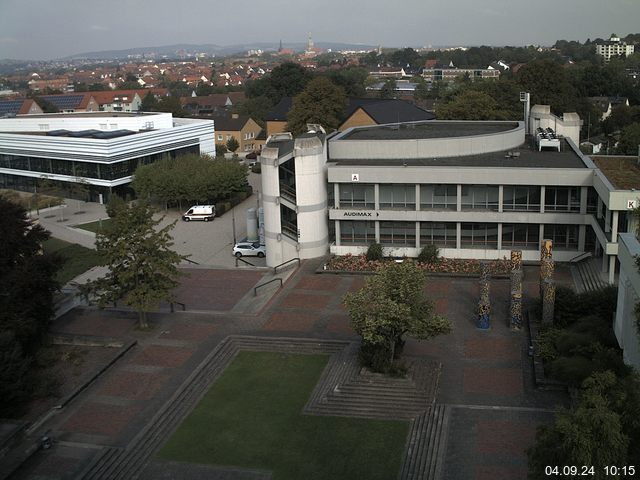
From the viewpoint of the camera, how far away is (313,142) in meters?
37.2

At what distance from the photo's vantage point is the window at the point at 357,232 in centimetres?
3831

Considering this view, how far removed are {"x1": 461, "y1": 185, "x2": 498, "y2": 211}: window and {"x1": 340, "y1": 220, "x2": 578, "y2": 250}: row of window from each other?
3.09 feet

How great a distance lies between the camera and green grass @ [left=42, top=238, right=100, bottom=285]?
40469 mm

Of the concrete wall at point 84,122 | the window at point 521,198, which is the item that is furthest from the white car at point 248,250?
the concrete wall at point 84,122

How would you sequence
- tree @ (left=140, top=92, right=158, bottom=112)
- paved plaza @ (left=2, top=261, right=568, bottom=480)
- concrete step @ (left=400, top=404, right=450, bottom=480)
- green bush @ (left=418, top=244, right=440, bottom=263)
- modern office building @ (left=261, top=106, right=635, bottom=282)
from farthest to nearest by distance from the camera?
tree @ (left=140, top=92, right=158, bottom=112) < green bush @ (left=418, top=244, right=440, bottom=263) < modern office building @ (left=261, top=106, right=635, bottom=282) < paved plaza @ (left=2, top=261, right=568, bottom=480) < concrete step @ (left=400, top=404, right=450, bottom=480)

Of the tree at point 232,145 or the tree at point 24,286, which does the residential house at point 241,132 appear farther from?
the tree at point 24,286

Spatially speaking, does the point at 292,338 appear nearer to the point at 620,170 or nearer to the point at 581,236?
the point at 581,236

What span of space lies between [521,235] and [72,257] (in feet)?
89.2

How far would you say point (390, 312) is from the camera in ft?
74.0

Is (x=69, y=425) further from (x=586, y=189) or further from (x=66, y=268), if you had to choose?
(x=586, y=189)

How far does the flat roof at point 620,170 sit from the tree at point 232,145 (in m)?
55.4

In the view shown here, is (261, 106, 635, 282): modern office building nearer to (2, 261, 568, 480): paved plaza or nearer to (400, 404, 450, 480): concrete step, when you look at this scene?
(2, 261, 568, 480): paved plaza

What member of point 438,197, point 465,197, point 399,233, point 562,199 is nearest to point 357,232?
point 399,233

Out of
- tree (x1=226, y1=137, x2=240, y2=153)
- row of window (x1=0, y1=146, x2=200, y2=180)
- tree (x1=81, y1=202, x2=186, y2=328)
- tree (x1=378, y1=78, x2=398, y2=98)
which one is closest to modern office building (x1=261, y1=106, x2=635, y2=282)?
tree (x1=81, y1=202, x2=186, y2=328)
